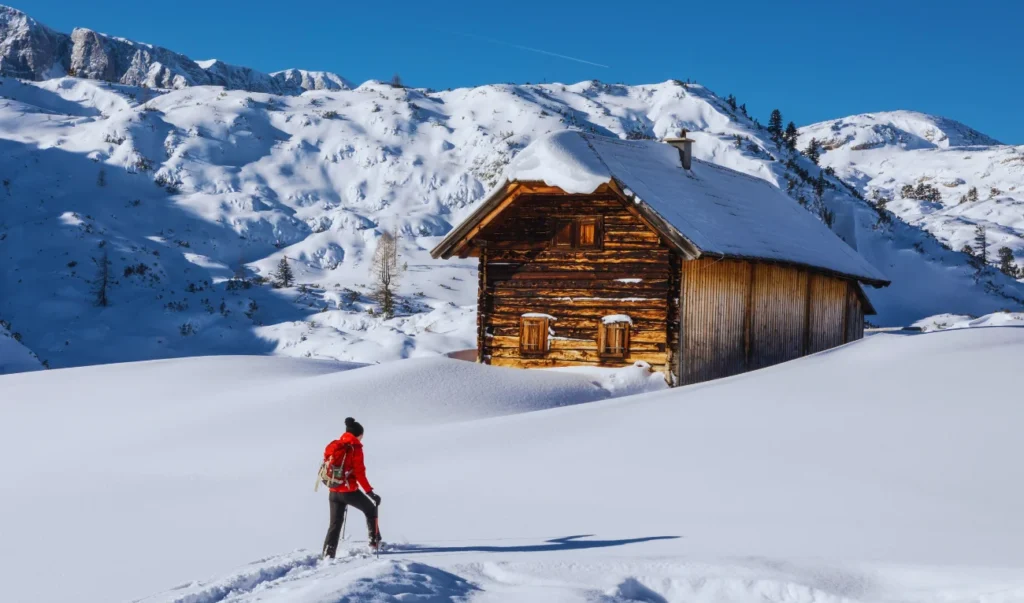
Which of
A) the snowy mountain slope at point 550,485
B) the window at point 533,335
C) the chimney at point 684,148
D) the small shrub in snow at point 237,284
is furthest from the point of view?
the small shrub in snow at point 237,284

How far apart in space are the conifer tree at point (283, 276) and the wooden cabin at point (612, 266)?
3362cm

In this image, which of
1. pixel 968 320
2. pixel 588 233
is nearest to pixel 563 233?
pixel 588 233

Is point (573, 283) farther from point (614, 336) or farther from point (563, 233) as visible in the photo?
point (614, 336)

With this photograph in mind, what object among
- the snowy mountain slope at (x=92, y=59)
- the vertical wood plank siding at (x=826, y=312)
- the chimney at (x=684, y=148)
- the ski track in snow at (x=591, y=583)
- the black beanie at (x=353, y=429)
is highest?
the snowy mountain slope at (x=92, y=59)

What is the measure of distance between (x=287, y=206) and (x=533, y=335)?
51965 millimetres

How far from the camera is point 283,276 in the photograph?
56375mm

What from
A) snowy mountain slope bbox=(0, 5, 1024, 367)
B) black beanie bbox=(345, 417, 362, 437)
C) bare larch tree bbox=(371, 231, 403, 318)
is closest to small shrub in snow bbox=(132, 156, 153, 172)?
snowy mountain slope bbox=(0, 5, 1024, 367)

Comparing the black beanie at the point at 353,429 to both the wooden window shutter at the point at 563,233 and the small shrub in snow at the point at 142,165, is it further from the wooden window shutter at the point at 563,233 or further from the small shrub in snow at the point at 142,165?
the small shrub in snow at the point at 142,165

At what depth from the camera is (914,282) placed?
203 ft

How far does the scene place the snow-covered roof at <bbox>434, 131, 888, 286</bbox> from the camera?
2070 cm

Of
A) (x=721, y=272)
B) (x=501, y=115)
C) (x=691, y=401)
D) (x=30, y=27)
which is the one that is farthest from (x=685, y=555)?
(x=30, y=27)

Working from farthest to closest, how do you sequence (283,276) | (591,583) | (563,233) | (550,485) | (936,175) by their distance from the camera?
(936,175) → (283,276) → (563,233) → (550,485) → (591,583)

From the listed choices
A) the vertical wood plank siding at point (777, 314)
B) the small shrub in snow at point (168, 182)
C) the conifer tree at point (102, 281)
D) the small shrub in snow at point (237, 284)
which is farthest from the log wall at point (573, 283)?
the small shrub in snow at point (168, 182)

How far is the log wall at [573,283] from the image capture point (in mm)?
21109
